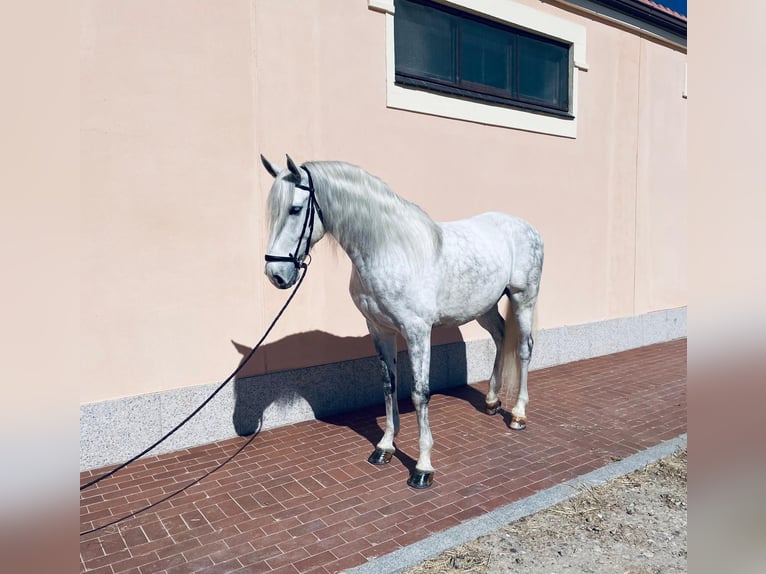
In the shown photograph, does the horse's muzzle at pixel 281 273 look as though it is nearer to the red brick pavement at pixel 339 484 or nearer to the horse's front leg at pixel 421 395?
the horse's front leg at pixel 421 395

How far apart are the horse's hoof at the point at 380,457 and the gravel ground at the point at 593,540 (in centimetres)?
113

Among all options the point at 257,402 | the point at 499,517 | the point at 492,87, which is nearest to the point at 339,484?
the point at 499,517

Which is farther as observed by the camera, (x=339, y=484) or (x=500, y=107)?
(x=500, y=107)

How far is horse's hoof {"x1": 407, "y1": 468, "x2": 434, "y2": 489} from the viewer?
3303 millimetres

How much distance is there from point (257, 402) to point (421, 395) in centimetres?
168

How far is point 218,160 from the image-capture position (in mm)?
4172

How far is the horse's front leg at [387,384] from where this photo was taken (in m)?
3.72

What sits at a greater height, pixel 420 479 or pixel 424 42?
pixel 424 42

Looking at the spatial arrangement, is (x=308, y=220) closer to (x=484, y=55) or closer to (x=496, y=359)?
(x=496, y=359)

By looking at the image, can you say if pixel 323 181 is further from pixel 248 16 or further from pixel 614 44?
pixel 614 44

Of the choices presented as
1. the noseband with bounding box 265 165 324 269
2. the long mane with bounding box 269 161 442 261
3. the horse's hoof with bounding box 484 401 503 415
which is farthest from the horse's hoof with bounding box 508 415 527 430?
the noseband with bounding box 265 165 324 269

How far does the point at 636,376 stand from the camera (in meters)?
6.07

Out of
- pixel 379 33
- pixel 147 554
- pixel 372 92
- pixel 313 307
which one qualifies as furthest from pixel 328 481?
pixel 379 33

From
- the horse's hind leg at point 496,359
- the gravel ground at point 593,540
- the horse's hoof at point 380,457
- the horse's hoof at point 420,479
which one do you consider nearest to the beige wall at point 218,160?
the horse's hind leg at point 496,359
